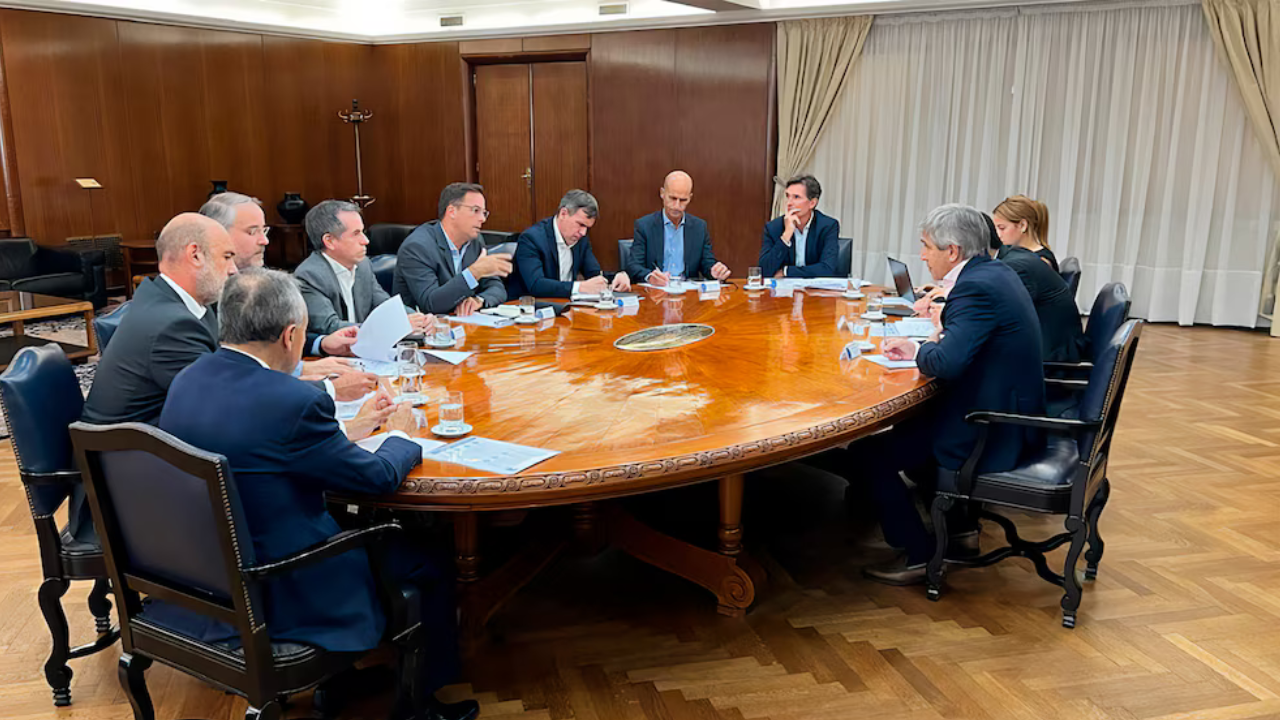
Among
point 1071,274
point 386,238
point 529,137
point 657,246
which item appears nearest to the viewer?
point 1071,274

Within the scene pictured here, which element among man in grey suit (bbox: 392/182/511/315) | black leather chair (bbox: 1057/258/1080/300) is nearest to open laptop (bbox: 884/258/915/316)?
black leather chair (bbox: 1057/258/1080/300)

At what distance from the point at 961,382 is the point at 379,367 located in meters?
2.02

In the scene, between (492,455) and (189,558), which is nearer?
(189,558)

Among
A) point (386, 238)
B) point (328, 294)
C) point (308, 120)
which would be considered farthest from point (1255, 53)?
point (308, 120)

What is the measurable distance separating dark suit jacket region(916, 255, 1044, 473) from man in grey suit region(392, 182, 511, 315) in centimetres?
217

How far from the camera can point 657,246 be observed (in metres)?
6.27

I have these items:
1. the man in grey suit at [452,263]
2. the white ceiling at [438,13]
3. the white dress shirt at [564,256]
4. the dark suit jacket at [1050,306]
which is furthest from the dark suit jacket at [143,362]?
the white ceiling at [438,13]

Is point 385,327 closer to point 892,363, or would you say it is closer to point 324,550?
point 324,550

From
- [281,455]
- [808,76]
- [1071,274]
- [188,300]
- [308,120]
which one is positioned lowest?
[281,455]

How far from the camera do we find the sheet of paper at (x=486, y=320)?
438 centimetres

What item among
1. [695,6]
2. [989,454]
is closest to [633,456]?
[989,454]

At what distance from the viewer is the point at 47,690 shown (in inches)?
113

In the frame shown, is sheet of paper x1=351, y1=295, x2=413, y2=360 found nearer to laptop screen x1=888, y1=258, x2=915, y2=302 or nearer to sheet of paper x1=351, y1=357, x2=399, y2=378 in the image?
sheet of paper x1=351, y1=357, x2=399, y2=378

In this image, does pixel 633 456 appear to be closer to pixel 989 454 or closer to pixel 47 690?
pixel 989 454
